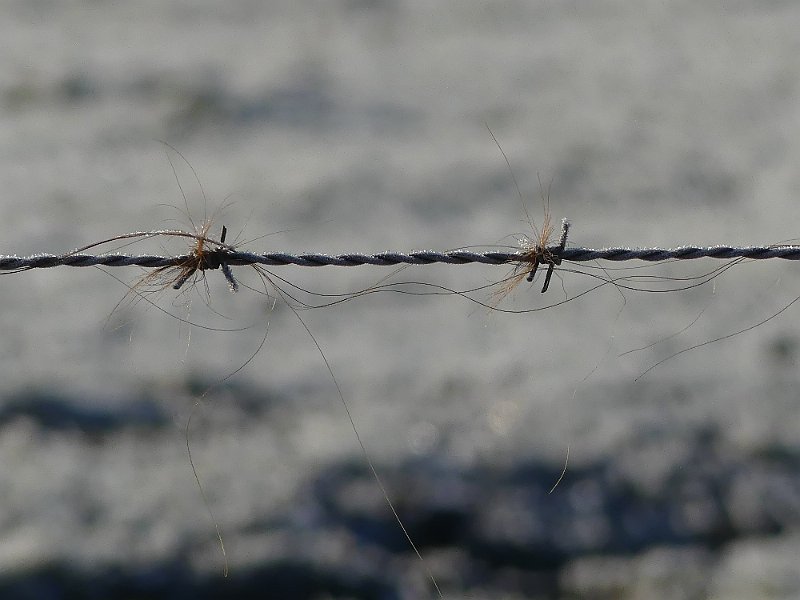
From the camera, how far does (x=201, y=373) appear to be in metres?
4.71

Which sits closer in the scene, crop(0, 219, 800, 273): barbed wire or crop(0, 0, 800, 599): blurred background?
crop(0, 219, 800, 273): barbed wire

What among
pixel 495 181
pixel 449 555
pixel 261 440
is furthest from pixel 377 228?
pixel 449 555

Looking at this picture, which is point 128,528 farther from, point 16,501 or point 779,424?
point 779,424

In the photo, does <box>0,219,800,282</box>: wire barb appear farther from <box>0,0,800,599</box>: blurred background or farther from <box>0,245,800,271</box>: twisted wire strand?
<box>0,0,800,599</box>: blurred background

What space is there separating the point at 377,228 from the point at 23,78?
9.98 ft

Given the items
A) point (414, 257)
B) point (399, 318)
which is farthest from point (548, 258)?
point (399, 318)

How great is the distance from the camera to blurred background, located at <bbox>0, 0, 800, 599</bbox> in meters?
3.91

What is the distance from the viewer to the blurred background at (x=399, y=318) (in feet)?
12.8

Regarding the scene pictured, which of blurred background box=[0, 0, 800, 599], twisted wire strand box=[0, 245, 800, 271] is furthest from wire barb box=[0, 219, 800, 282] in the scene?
blurred background box=[0, 0, 800, 599]

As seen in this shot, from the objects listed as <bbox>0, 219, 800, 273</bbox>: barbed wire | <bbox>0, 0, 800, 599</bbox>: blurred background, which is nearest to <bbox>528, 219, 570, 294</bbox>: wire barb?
<bbox>0, 219, 800, 273</bbox>: barbed wire

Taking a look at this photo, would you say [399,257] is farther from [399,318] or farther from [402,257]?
[399,318]

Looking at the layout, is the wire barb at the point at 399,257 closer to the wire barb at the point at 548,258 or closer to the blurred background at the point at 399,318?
the wire barb at the point at 548,258

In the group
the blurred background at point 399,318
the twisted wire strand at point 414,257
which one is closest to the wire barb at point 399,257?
the twisted wire strand at point 414,257

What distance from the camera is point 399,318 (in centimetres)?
513
